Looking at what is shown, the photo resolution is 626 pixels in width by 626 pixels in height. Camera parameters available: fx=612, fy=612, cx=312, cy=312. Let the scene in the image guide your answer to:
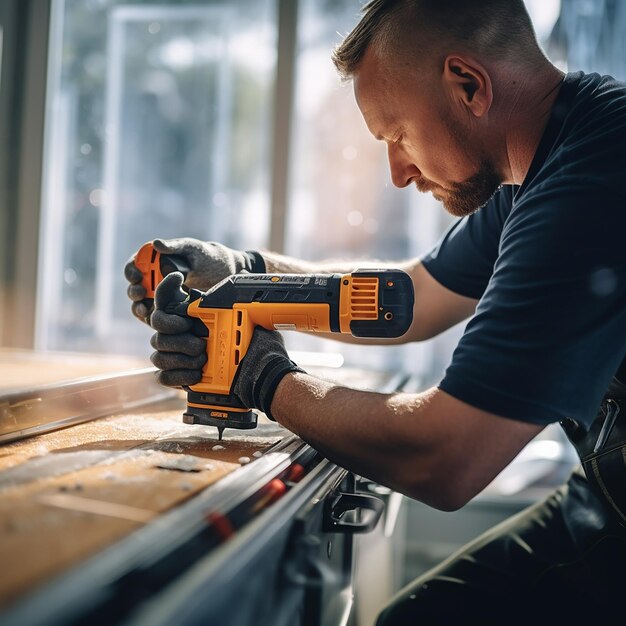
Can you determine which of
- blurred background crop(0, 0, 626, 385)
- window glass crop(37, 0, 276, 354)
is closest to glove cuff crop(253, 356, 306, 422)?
blurred background crop(0, 0, 626, 385)

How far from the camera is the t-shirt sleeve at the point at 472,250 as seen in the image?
1.30 m

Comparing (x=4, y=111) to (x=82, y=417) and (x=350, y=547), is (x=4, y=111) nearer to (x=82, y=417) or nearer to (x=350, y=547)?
(x=82, y=417)

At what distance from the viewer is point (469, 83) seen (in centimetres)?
100

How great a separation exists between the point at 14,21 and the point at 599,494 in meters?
2.50

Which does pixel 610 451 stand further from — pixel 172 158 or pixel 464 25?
pixel 172 158

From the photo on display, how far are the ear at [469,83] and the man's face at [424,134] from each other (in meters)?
0.02

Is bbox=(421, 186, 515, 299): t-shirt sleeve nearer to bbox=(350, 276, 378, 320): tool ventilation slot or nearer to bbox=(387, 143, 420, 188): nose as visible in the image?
bbox=(387, 143, 420, 188): nose

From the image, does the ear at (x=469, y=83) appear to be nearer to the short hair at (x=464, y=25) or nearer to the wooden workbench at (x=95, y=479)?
the short hair at (x=464, y=25)

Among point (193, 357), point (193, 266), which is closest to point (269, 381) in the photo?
point (193, 357)

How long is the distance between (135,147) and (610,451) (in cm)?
210

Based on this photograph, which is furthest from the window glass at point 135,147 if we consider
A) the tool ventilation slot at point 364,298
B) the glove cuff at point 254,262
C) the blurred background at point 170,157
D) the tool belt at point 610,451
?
the tool belt at point 610,451

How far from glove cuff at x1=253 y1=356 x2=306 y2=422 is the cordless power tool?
35 millimetres

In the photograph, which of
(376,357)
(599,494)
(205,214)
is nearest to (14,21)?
(205,214)

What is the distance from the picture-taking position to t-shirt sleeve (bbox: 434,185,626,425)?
2.47 feet
